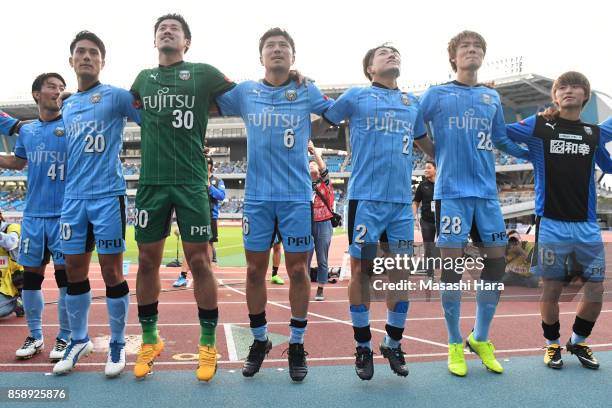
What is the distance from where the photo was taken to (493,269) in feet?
10.7

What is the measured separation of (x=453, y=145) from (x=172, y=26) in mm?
2173

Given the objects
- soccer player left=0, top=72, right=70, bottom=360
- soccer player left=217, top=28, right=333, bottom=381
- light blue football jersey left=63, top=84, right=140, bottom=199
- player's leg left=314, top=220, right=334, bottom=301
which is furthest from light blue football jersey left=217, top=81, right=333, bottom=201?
player's leg left=314, top=220, right=334, bottom=301

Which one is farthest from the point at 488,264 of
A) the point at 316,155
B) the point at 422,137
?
the point at 316,155

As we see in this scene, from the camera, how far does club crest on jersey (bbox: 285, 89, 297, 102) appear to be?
3058 mm

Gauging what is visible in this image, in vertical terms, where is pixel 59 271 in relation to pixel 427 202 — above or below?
below

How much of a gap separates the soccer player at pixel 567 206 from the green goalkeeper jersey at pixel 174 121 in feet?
7.90

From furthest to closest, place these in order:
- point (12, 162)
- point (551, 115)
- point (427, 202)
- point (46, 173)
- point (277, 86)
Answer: point (427, 202) < point (12, 162) < point (46, 173) < point (551, 115) < point (277, 86)

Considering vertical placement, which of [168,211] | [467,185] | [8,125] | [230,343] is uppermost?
[8,125]

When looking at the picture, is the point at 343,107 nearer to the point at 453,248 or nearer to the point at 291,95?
the point at 291,95

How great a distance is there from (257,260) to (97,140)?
4.65 feet

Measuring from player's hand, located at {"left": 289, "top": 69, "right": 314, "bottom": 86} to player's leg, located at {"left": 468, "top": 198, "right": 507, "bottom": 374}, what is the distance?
1.48m

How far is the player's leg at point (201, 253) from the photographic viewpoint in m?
3.00

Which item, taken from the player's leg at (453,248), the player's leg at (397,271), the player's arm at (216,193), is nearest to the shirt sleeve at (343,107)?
the player's leg at (397,271)

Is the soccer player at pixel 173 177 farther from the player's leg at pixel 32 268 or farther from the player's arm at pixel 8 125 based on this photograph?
the player's arm at pixel 8 125
